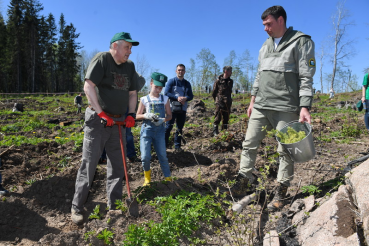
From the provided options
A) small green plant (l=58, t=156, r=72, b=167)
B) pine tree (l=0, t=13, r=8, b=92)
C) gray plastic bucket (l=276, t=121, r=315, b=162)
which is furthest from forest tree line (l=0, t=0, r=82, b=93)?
gray plastic bucket (l=276, t=121, r=315, b=162)

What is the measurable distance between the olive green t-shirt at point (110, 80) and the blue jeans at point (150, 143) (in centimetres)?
71

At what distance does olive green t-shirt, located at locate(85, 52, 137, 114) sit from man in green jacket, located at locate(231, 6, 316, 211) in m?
1.69

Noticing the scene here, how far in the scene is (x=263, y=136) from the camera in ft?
10.5

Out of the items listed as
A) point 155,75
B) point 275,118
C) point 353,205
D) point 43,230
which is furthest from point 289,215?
point 43,230

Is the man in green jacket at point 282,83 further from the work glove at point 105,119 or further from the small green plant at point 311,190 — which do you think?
the work glove at point 105,119

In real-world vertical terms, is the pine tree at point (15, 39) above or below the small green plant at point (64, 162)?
above

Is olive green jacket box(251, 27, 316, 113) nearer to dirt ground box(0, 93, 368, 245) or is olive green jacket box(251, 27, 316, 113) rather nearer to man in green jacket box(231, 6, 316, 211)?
man in green jacket box(231, 6, 316, 211)

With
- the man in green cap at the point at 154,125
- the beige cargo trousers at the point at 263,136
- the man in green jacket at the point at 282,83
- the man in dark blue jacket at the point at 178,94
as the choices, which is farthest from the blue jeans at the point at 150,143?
the man in dark blue jacket at the point at 178,94

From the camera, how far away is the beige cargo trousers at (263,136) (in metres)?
2.95

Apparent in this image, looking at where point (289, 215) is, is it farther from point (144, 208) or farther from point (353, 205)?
point (144, 208)

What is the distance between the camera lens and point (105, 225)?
2.59 metres

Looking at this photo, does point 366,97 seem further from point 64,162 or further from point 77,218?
point 64,162

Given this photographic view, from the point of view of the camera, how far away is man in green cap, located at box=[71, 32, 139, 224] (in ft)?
9.12

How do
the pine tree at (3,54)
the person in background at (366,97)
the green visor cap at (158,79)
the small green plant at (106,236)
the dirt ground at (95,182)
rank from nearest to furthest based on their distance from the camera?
the small green plant at (106,236) → the dirt ground at (95,182) → the green visor cap at (158,79) → the person in background at (366,97) → the pine tree at (3,54)
